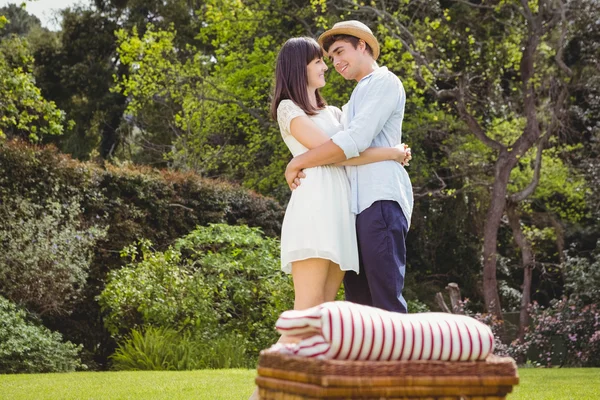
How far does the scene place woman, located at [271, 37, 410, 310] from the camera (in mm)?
2838

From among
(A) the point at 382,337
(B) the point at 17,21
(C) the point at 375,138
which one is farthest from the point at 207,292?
(B) the point at 17,21

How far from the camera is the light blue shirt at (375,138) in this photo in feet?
9.52

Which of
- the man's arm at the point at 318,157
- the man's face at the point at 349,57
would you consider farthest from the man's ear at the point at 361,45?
the man's arm at the point at 318,157

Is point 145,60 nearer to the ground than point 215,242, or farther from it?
farther from it

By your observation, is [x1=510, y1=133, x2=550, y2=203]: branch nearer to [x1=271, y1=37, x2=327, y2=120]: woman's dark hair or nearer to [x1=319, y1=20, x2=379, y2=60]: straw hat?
[x1=319, y1=20, x2=379, y2=60]: straw hat

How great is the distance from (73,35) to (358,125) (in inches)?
811

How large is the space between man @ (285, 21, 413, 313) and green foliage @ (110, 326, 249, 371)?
487 cm

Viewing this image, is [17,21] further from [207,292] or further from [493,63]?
[207,292]

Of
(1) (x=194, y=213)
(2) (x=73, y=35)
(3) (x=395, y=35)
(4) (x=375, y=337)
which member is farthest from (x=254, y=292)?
(2) (x=73, y=35)

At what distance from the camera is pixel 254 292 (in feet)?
29.0

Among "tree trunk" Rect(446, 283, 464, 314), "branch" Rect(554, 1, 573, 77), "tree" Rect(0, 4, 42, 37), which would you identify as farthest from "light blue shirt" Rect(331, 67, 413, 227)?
"tree" Rect(0, 4, 42, 37)

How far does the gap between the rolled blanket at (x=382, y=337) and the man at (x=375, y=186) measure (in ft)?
2.83

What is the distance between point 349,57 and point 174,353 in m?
4.99

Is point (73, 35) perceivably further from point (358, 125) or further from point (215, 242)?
point (358, 125)
